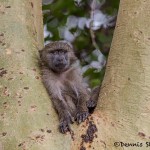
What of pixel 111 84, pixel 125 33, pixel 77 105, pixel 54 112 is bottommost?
pixel 77 105

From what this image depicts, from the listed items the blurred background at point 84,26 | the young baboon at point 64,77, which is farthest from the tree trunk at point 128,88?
the blurred background at point 84,26

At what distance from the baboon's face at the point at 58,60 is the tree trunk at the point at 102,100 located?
2.47 feet

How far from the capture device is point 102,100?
2990 mm

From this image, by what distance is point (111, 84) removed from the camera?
9.80 ft

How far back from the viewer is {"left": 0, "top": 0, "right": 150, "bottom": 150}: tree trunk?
277cm

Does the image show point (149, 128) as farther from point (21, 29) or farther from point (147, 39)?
point (21, 29)

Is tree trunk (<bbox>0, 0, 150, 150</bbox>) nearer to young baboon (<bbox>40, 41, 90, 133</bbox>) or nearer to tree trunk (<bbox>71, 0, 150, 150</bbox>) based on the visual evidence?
tree trunk (<bbox>71, 0, 150, 150</bbox>)

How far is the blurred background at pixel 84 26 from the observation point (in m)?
5.38

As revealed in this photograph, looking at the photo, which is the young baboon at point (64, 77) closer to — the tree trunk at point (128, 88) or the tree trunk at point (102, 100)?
the tree trunk at point (102, 100)

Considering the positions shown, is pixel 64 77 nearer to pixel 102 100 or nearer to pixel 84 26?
pixel 102 100

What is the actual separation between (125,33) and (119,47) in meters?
0.09

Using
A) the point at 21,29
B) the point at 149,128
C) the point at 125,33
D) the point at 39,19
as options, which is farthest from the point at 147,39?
the point at 39,19

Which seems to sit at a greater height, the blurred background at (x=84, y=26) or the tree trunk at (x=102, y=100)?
the tree trunk at (x=102, y=100)

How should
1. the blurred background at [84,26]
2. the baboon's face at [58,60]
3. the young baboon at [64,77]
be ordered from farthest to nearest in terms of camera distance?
the blurred background at [84,26]
the baboon's face at [58,60]
the young baboon at [64,77]
